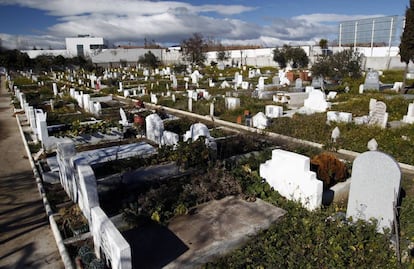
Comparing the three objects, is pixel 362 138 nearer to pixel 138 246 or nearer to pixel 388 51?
pixel 138 246

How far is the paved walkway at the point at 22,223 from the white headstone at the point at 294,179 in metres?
4.28

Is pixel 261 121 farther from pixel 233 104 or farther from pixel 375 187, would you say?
pixel 375 187

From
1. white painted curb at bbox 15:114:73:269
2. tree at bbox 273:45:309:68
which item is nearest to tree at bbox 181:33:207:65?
tree at bbox 273:45:309:68

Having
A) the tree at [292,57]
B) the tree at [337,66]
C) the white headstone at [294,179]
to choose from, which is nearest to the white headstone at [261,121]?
the white headstone at [294,179]

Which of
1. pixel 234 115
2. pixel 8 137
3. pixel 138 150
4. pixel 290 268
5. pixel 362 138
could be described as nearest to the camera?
pixel 290 268

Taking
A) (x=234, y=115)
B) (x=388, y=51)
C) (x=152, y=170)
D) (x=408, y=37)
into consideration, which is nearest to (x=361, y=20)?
(x=388, y=51)

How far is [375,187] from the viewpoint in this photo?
4949 mm

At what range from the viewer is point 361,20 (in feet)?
211

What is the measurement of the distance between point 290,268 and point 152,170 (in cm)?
379

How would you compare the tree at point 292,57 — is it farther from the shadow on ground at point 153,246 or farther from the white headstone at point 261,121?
the shadow on ground at point 153,246

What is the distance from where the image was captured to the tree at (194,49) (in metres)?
63.6

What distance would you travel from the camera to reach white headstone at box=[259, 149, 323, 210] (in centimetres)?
569

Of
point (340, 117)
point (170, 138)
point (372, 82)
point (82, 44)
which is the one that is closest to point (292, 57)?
point (372, 82)

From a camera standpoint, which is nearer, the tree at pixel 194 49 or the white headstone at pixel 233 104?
the white headstone at pixel 233 104
